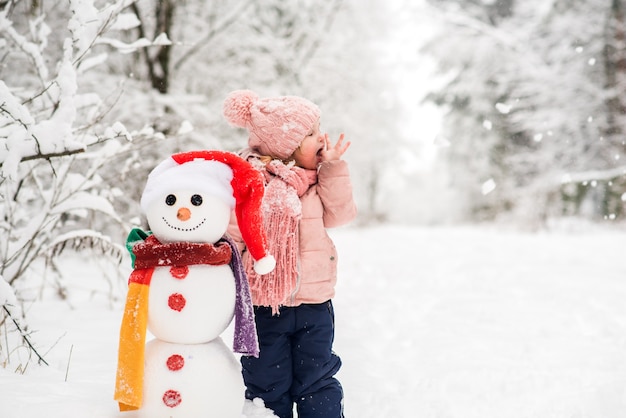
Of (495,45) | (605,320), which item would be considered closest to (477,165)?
(495,45)

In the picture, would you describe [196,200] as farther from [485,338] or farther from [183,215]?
[485,338]

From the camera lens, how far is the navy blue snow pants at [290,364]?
2.28 metres

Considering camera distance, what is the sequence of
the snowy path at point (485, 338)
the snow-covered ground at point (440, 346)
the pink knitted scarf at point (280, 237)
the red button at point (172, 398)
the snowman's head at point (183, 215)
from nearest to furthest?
1. the red button at point (172, 398)
2. the snowman's head at point (183, 215)
3. the pink knitted scarf at point (280, 237)
4. the snow-covered ground at point (440, 346)
5. the snowy path at point (485, 338)

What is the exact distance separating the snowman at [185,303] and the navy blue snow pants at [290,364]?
318mm

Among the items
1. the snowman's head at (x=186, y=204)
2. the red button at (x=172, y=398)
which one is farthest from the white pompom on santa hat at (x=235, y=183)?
the red button at (x=172, y=398)

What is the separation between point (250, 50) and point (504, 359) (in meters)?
5.88

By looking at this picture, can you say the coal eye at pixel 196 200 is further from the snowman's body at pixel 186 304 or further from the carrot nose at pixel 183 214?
the snowman's body at pixel 186 304

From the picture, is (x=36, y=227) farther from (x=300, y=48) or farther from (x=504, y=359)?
(x=300, y=48)

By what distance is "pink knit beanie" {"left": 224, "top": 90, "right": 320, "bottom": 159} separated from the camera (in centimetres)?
225

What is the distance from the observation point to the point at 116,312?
3.54 m

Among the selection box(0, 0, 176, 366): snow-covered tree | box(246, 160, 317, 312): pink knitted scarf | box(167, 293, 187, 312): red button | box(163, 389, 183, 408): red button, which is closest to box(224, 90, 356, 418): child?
box(246, 160, 317, 312): pink knitted scarf

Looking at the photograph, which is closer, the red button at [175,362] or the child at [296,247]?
the red button at [175,362]

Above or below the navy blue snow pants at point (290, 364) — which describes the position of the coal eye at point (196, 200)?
above

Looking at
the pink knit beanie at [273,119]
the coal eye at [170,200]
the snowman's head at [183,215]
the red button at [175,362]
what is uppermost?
the pink knit beanie at [273,119]
